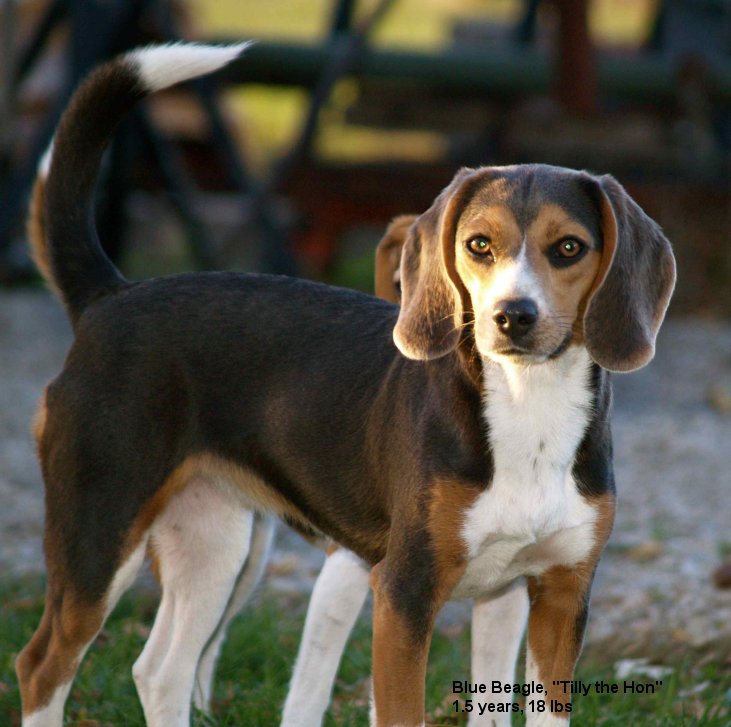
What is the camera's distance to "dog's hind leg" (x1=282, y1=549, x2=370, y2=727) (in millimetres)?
3723

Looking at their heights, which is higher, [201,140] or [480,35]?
[480,35]

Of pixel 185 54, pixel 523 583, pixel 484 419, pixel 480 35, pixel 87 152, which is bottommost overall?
pixel 523 583

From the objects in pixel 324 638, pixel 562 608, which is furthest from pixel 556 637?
pixel 324 638

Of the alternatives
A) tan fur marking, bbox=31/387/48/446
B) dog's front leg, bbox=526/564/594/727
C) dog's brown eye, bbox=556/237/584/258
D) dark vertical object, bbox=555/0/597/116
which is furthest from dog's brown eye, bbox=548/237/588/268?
dark vertical object, bbox=555/0/597/116

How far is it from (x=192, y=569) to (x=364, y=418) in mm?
773

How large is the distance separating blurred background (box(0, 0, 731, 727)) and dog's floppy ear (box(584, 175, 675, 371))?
2258 mm

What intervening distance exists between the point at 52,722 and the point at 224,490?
Result: 774 millimetres

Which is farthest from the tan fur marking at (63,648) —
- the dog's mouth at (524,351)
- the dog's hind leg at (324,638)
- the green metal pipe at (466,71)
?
the green metal pipe at (466,71)

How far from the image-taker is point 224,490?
12.5 feet

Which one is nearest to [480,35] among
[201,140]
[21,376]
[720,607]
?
[201,140]

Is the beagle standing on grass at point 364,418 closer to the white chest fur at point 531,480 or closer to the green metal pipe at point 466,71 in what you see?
the white chest fur at point 531,480

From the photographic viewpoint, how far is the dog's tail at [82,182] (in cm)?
376

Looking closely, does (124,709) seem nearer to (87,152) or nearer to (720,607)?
(87,152)

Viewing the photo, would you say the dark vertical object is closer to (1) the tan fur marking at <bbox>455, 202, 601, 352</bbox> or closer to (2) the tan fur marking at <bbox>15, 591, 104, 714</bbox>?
(1) the tan fur marking at <bbox>455, 202, 601, 352</bbox>
